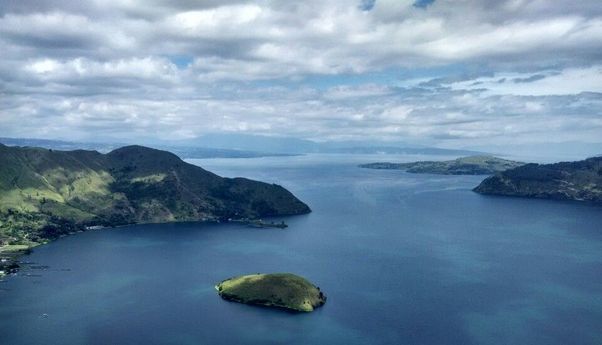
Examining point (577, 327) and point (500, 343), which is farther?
point (577, 327)

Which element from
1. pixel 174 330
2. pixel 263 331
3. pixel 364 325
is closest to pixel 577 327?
pixel 364 325

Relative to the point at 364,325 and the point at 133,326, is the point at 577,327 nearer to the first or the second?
the point at 364,325

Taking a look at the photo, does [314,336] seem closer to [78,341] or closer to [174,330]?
[174,330]

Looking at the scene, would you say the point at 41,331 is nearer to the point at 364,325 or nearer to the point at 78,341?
the point at 78,341

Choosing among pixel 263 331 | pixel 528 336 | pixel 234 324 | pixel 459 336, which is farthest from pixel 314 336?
pixel 528 336

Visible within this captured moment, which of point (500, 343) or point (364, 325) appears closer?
point (500, 343)

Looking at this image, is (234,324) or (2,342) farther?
(234,324)

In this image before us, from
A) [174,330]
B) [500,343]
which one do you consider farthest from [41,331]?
[500,343]
